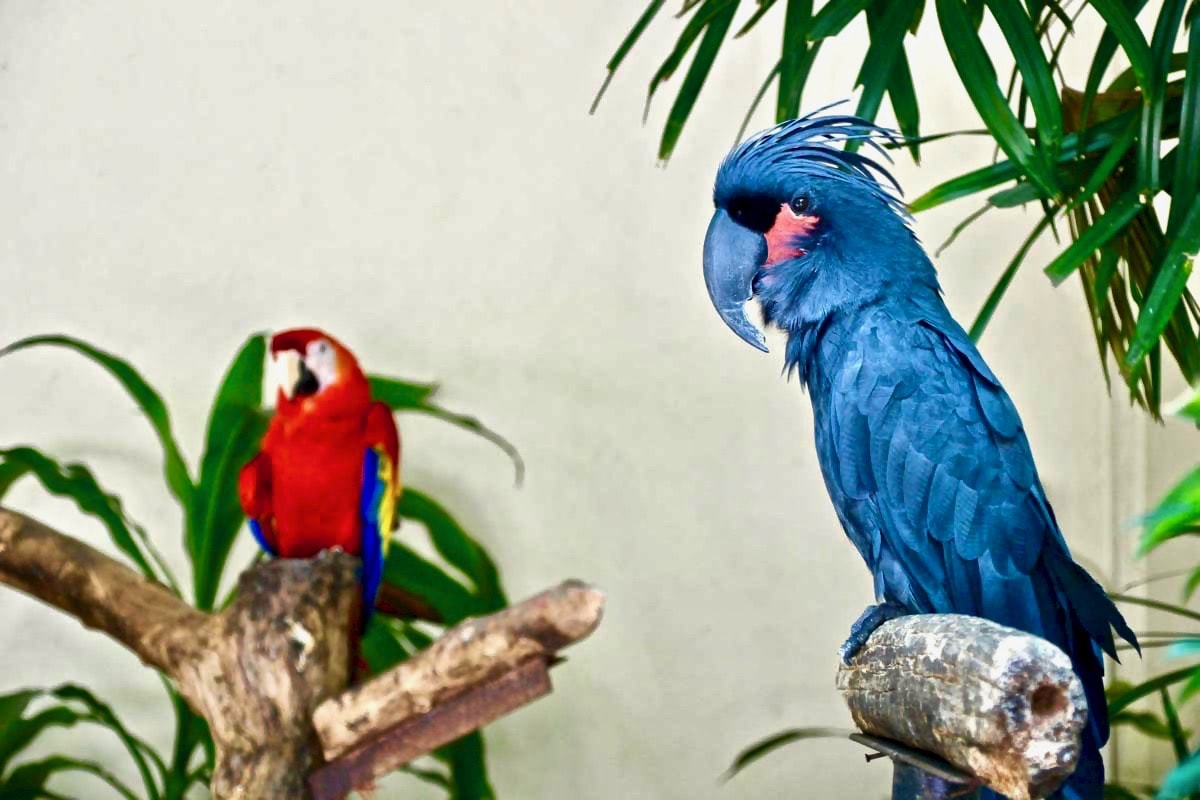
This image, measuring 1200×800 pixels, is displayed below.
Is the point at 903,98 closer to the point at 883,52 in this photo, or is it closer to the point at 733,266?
the point at 883,52

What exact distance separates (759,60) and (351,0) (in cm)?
70

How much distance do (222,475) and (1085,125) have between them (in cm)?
107

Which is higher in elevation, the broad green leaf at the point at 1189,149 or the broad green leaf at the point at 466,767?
the broad green leaf at the point at 1189,149

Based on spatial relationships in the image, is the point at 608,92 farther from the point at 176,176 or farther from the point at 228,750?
the point at 228,750

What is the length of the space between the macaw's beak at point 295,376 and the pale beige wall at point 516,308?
582mm

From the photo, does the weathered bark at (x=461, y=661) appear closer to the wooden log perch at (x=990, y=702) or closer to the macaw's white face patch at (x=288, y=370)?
the wooden log perch at (x=990, y=702)

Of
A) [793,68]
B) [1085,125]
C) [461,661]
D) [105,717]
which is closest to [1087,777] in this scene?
[461,661]

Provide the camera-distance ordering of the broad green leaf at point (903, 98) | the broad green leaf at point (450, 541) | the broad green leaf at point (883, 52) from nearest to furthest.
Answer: the broad green leaf at point (883, 52) → the broad green leaf at point (903, 98) → the broad green leaf at point (450, 541)

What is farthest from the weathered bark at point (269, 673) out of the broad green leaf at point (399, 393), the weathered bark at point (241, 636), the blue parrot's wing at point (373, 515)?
the broad green leaf at point (399, 393)

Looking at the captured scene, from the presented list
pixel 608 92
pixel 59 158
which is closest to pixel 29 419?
pixel 59 158

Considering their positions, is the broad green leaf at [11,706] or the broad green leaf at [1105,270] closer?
the broad green leaf at [1105,270]

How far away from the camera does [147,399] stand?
1.47 m

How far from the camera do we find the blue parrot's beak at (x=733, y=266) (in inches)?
39.8

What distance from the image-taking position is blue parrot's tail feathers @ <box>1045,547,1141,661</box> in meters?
0.87
